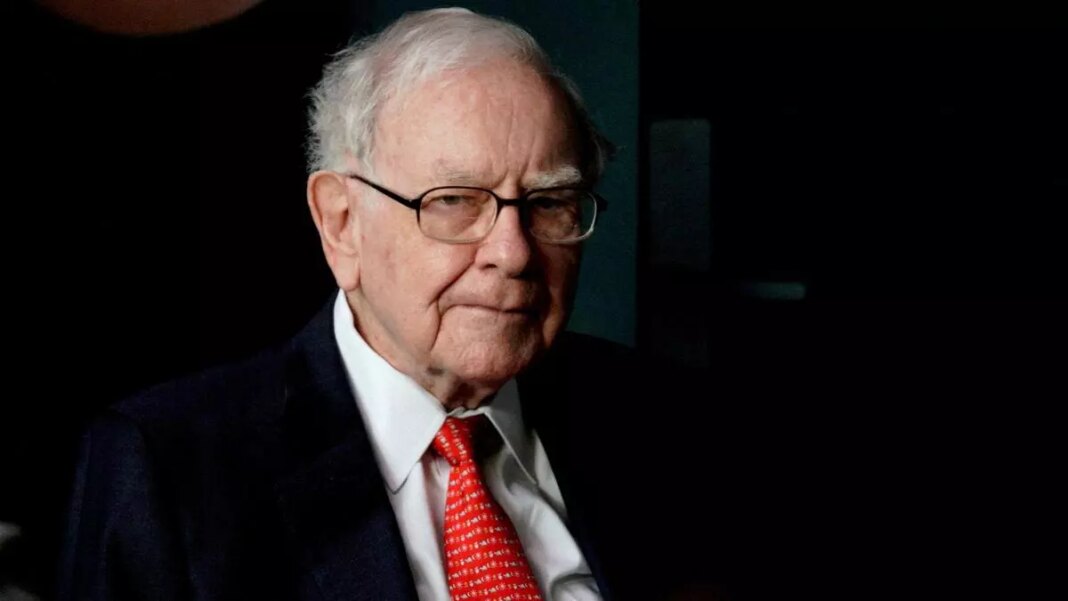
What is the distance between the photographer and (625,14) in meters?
1.86

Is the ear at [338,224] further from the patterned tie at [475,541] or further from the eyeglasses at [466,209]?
the patterned tie at [475,541]

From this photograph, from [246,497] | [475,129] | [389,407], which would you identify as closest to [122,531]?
[246,497]

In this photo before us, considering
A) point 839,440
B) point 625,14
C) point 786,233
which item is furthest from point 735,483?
point 625,14

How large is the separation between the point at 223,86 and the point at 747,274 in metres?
1.10

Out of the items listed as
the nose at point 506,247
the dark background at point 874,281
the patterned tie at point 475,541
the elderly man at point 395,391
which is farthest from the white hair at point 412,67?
the dark background at point 874,281

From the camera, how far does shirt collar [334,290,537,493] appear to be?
4.15 ft

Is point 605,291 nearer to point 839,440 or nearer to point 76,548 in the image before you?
point 839,440

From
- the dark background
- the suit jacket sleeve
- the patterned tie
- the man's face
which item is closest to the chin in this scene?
the man's face

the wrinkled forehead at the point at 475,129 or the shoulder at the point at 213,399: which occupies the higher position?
the wrinkled forehead at the point at 475,129

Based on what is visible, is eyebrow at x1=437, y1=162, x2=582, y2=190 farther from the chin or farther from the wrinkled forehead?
the chin

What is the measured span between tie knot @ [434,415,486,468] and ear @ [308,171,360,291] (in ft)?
0.71

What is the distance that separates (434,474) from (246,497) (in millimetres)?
252

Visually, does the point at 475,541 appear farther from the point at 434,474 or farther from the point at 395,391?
the point at 395,391

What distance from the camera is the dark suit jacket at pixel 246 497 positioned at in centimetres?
108
